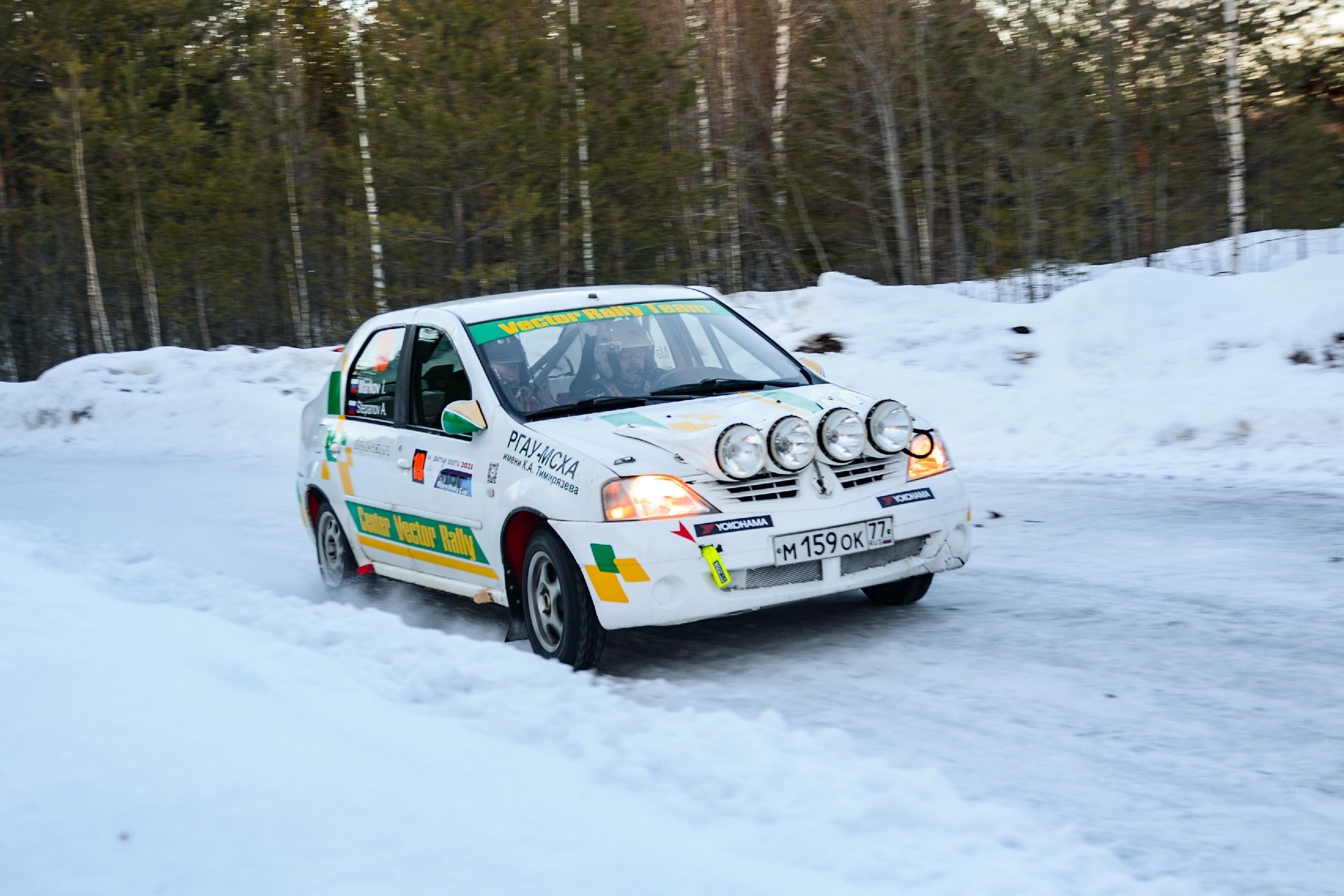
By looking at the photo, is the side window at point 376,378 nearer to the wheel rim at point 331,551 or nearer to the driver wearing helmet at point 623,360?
the wheel rim at point 331,551

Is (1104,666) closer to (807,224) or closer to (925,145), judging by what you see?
(925,145)

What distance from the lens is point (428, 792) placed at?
3418 mm

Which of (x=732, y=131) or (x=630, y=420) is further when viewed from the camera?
(x=732, y=131)

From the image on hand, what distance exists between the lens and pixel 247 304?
3762 cm

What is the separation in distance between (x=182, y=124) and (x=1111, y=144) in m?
22.3

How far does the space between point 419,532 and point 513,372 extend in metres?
1.01

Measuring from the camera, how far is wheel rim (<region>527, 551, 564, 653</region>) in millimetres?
5633

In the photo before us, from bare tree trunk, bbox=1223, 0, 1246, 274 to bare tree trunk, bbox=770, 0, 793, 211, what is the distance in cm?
1037

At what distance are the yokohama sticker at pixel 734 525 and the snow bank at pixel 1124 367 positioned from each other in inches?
201

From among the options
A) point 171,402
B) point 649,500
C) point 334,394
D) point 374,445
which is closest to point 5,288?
point 171,402

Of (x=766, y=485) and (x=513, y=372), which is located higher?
(x=513, y=372)

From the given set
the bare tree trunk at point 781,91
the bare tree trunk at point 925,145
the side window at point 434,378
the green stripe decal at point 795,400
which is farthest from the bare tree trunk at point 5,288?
the green stripe decal at point 795,400

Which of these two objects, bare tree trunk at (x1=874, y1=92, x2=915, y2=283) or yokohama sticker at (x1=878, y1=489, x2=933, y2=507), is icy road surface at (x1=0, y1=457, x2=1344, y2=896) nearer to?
yokohama sticker at (x1=878, y1=489, x2=933, y2=507)

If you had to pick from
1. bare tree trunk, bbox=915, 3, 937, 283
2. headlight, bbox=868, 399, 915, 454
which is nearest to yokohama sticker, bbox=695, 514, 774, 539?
headlight, bbox=868, 399, 915, 454
